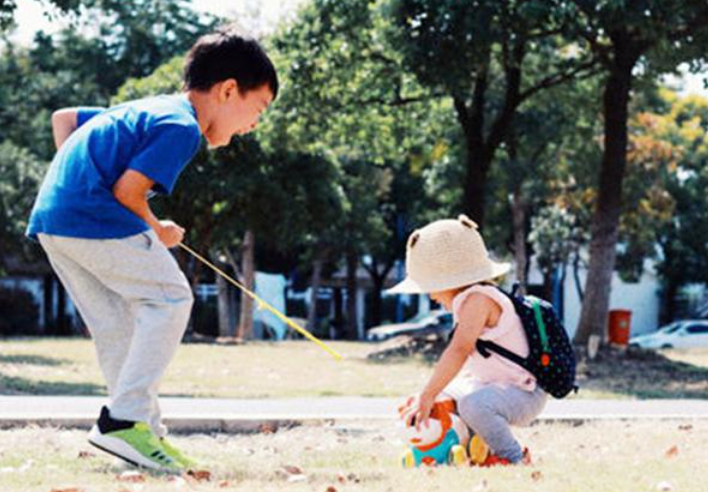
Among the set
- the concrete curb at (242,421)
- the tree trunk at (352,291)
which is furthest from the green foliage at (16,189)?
the concrete curb at (242,421)

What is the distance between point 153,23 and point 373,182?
390 inches

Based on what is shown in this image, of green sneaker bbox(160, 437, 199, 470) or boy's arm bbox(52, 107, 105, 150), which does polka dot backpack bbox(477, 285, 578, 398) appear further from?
boy's arm bbox(52, 107, 105, 150)

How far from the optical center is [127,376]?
15.7ft

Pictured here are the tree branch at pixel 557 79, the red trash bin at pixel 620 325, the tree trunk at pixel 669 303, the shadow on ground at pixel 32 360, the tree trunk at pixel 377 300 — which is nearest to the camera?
the shadow on ground at pixel 32 360

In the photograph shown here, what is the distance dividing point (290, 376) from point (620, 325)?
10008 mm

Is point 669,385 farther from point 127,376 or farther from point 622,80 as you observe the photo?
point 127,376

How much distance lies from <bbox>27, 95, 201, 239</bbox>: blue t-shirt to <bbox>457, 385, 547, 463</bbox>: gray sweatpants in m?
1.59

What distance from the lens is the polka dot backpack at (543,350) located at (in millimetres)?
5371

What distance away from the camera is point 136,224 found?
4785mm

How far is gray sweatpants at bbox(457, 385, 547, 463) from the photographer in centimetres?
518

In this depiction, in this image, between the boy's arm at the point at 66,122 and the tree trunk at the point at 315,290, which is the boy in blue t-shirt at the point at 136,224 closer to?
the boy's arm at the point at 66,122

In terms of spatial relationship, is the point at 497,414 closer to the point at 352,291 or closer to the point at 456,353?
the point at 456,353

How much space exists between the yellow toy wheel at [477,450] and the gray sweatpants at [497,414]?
3cm

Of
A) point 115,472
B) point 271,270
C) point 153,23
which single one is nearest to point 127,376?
point 115,472
